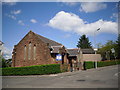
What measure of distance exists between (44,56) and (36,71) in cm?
610

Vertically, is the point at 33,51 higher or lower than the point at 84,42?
lower

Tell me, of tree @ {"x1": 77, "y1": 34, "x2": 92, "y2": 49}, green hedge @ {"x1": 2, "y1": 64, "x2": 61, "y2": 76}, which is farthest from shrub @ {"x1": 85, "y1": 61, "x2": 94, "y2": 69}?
tree @ {"x1": 77, "y1": 34, "x2": 92, "y2": 49}

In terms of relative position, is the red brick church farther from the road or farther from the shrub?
the road

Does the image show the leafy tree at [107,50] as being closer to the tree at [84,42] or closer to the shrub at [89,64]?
the tree at [84,42]

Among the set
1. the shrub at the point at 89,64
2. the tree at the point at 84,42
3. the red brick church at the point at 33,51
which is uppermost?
the tree at the point at 84,42

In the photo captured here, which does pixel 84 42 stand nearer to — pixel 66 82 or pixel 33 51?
pixel 33 51

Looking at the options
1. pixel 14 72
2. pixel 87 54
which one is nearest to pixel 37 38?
pixel 14 72

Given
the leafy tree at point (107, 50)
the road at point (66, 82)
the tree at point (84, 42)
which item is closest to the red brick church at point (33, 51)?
the road at point (66, 82)

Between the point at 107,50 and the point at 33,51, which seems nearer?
the point at 33,51

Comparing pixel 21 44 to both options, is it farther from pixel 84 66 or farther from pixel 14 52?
pixel 84 66

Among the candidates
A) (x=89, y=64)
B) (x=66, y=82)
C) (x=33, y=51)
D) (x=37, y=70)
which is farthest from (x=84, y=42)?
(x=66, y=82)

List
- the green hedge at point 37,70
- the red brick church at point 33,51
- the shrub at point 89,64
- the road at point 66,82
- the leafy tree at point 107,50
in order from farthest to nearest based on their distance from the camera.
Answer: the leafy tree at point 107,50
the shrub at point 89,64
the red brick church at point 33,51
the green hedge at point 37,70
the road at point 66,82

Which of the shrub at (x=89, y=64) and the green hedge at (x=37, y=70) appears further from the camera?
the shrub at (x=89, y=64)

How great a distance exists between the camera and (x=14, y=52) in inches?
1289
